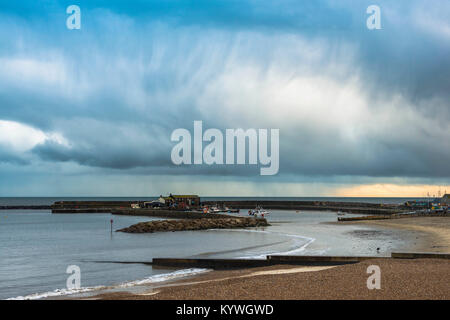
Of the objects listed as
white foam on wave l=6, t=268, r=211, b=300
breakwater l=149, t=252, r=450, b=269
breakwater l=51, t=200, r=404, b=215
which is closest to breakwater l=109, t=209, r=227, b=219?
breakwater l=51, t=200, r=404, b=215

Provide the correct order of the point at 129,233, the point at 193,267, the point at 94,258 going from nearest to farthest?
the point at 193,267 → the point at 94,258 → the point at 129,233

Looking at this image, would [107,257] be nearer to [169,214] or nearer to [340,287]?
[340,287]

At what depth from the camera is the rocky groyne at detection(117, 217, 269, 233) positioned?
64438 mm

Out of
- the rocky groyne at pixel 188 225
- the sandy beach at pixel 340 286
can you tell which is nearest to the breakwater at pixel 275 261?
the sandy beach at pixel 340 286

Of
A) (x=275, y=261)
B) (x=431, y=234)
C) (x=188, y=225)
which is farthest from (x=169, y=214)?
(x=275, y=261)

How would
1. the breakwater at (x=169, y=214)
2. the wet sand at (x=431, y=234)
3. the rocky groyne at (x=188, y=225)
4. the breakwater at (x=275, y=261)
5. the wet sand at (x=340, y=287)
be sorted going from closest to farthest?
the wet sand at (x=340, y=287)
the breakwater at (x=275, y=261)
the wet sand at (x=431, y=234)
the rocky groyne at (x=188, y=225)
the breakwater at (x=169, y=214)

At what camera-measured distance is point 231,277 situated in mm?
23281

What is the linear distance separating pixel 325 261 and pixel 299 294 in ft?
34.7

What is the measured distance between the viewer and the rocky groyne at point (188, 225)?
64438mm

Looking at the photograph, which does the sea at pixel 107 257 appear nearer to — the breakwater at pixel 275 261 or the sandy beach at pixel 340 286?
the breakwater at pixel 275 261

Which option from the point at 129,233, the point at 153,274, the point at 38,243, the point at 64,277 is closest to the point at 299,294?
the point at 153,274

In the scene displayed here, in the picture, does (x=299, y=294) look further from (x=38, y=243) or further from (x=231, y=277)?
(x=38, y=243)

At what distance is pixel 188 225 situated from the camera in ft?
224
